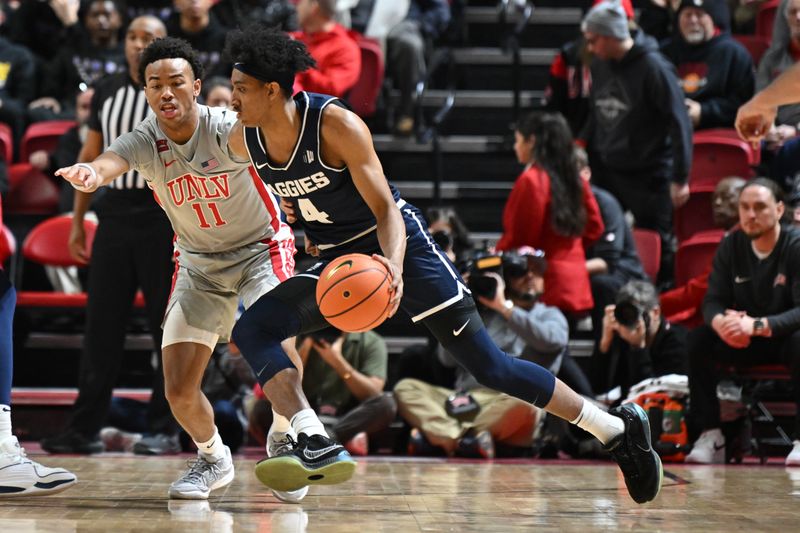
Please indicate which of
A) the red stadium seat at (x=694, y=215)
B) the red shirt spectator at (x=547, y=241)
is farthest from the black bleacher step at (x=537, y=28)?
the red shirt spectator at (x=547, y=241)

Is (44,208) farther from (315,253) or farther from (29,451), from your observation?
(315,253)

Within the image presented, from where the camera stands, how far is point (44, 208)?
8.10 metres

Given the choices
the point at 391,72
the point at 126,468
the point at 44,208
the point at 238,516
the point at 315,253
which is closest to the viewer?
the point at 238,516

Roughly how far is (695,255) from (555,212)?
3.56 feet

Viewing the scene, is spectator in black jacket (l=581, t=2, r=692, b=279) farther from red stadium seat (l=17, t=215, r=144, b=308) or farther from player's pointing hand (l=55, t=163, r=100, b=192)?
player's pointing hand (l=55, t=163, r=100, b=192)

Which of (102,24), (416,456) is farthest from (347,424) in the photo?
(102,24)

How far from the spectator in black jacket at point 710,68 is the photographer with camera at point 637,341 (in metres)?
2.15

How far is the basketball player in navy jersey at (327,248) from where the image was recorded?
3971mm

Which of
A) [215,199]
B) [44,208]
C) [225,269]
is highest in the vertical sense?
[215,199]

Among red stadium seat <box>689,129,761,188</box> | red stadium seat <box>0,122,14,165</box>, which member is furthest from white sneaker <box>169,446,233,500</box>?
red stadium seat <box>689,129,761,188</box>

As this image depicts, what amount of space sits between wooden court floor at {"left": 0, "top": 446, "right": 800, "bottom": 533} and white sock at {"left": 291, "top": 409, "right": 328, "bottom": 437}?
29 cm

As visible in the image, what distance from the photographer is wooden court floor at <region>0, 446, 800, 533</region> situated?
12.4ft

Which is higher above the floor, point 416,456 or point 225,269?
point 225,269

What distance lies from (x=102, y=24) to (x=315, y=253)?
4.94m
